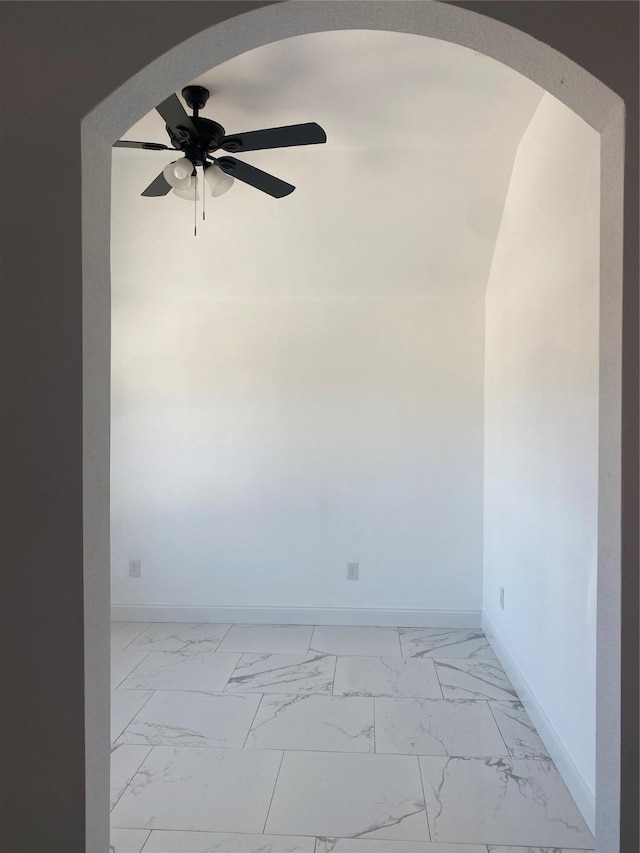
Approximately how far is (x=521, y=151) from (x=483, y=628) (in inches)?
107

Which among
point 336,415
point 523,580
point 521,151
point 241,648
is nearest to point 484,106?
point 521,151

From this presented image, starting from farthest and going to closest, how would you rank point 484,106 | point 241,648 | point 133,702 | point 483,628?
point 483,628, point 241,648, point 133,702, point 484,106

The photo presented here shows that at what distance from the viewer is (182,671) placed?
9.75 feet

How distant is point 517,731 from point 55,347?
94.2 inches

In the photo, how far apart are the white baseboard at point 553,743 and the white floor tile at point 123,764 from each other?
62.3 inches

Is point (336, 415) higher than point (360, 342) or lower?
lower

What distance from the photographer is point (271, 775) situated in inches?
82.7

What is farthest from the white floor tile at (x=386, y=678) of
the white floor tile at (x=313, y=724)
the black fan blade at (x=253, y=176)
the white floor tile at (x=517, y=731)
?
the black fan blade at (x=253, y=176)

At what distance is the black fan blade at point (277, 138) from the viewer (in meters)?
1.98

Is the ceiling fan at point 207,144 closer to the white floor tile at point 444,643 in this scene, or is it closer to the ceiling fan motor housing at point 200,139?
the ceiling fan motor housing at point 200,139

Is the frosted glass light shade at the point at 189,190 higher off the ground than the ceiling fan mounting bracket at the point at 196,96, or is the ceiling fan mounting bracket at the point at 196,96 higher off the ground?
the ceiling fan mounting bracket at the point at 196,96

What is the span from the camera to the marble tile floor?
1.80 metres

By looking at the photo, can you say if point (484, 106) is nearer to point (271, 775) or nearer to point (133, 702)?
point (271, 775)

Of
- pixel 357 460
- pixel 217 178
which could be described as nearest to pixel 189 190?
pixel 217 178
